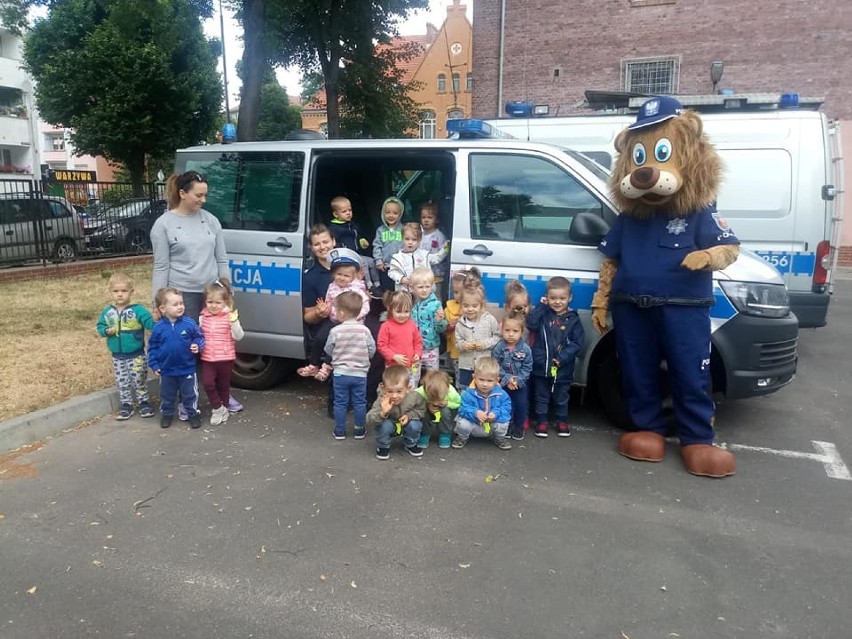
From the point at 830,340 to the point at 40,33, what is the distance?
2643cm

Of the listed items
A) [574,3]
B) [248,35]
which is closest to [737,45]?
[574,3]

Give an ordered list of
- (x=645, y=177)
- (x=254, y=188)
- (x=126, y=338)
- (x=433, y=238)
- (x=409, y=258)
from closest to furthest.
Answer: (x=645, y=177), (x=126, y=338), (x=409, y=258), (x=433, y=238), (x=254, y=188)

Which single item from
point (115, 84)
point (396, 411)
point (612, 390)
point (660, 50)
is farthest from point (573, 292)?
point (115, 84)

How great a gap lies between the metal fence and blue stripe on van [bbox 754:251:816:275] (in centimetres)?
1219

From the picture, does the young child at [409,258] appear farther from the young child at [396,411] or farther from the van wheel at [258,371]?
the van wheel at [258,371]

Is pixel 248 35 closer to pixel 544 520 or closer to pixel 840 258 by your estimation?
pixel 544 520

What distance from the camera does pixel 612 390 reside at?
4.72 meters

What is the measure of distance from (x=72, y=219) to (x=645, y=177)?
12.9 metres

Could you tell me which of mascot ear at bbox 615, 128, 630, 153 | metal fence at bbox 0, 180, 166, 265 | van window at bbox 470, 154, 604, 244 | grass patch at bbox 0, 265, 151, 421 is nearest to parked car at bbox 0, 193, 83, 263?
metal fence at bbox 0, 180, 166, 265

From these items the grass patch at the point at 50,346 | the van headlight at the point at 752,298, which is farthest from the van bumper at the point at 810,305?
the grass patch at the point at 50,346

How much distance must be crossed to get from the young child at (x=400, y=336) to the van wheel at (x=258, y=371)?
1.43 m

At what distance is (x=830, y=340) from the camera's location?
26.2 ft

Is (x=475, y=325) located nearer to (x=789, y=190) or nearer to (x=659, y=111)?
(x=659, y=111)

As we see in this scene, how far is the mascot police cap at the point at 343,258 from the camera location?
477cm
